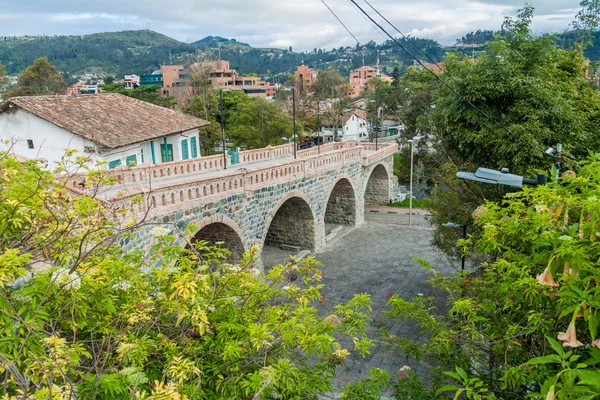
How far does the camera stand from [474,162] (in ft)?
42.7

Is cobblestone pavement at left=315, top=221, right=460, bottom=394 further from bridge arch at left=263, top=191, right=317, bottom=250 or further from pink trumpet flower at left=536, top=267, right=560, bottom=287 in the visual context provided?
pink trumpet flower at left=536, top=267, right=560, bottom=287

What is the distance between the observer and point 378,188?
3369 centimetres

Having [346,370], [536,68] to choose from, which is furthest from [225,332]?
[536,68]

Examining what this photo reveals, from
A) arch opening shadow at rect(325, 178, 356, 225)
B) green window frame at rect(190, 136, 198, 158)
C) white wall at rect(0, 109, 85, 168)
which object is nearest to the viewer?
white wall at rect(0, 109, 85, 168)

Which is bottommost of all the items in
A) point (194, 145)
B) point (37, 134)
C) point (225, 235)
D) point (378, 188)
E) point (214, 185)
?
point (378, 188)

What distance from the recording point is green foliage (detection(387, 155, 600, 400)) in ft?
10.2

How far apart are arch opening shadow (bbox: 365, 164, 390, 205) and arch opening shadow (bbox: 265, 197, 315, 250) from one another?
42.1 ft

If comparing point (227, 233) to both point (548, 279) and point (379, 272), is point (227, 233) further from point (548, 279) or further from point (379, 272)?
point (548, 279)

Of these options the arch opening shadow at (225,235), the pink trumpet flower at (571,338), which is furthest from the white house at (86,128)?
the pink trumpet flower at (571,338)

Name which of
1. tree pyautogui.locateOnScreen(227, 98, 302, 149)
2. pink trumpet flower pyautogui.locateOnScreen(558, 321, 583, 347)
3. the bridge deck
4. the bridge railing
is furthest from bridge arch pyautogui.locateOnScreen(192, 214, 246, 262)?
tree pyautogui.locateOnScreen(227, 98, 302, 149)

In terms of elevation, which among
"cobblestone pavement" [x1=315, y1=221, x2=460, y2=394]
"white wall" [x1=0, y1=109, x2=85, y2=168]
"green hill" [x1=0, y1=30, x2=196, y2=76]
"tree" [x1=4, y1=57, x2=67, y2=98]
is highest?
"green hill" [x1=0, y1=30, x2=196, y2=76]

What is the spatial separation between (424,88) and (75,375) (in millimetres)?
39134

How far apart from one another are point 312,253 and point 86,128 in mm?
11619

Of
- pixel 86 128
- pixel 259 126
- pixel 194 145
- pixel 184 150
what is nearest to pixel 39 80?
pixel 259 126
